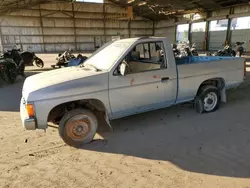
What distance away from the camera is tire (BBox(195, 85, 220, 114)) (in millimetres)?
4772

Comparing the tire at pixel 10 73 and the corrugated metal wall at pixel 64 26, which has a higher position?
the corrugated metal wall at pixel 64 26

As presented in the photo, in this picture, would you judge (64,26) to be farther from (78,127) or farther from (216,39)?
(78,127)

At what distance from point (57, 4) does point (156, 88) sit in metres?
28.1

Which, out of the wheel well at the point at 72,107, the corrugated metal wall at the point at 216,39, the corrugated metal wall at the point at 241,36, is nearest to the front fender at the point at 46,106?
the wheel well at the point at 72,107

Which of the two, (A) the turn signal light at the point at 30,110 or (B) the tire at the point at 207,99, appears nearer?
(A) the turn signal light at the point at 30,110

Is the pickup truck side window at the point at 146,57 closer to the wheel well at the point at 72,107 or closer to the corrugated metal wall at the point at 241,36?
the wheel well at the point at 72,107

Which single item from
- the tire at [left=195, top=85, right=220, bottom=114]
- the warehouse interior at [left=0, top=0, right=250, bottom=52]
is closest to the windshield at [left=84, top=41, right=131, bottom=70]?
the tire at [left=195, top=85, right=220, bottom=114]

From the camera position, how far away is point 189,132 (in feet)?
13.2

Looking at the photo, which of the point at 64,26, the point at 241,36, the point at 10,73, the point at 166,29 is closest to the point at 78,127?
the point at 10,73

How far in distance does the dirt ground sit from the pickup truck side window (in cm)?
122

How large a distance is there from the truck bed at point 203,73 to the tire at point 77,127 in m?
1.97

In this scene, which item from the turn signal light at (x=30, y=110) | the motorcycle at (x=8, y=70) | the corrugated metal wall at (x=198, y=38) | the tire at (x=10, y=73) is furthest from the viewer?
the corrugated metal wall at (x=198, y=38)

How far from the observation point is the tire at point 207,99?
4.77m

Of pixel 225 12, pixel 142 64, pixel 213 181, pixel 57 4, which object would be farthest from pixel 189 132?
pixel 57 4
